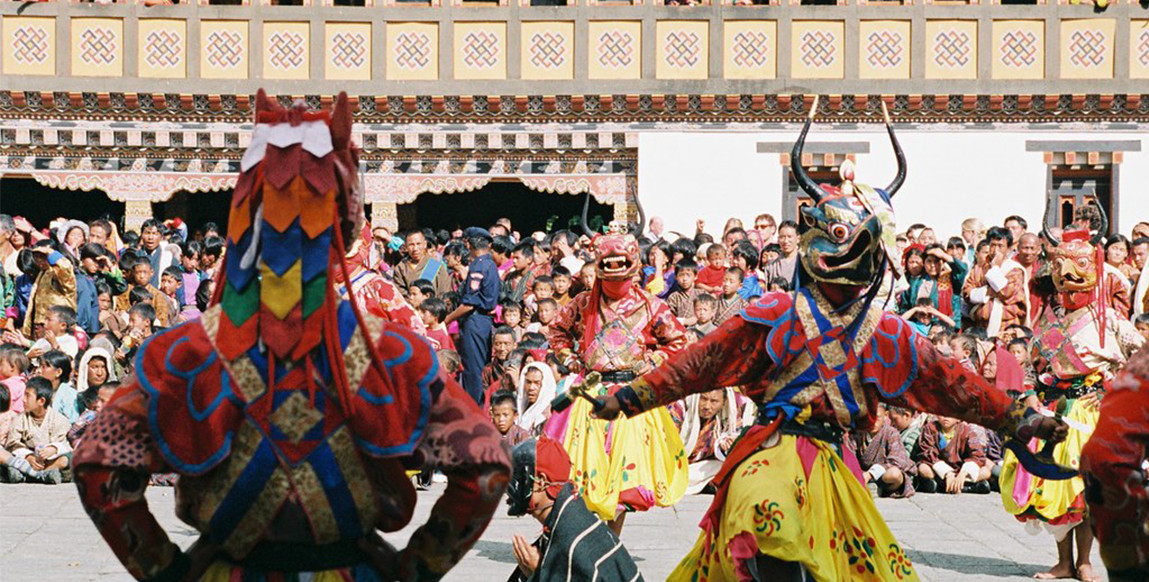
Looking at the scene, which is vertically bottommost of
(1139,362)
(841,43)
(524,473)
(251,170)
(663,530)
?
(663,530)

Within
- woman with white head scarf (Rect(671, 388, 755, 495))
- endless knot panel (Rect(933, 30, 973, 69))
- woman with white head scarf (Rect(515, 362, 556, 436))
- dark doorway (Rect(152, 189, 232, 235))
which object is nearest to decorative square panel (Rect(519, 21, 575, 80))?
dark doorway (Rect(152, 189, 232, 235))

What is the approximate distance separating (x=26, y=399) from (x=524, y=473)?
7524 millimetres

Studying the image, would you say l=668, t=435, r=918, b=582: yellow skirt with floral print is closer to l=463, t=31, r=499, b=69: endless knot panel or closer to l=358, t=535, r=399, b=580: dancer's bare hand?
l=358, t=535, r=399, b=580: dancer's bare hand

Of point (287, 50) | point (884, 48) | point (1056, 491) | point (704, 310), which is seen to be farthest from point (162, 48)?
point (1056, 491)

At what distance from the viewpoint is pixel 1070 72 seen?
22.1 meters

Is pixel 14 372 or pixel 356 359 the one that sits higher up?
pixel 356 359

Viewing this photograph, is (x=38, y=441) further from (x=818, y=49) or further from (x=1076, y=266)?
(x=818, y=49)

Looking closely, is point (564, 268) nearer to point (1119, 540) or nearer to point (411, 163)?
point (411, 163)

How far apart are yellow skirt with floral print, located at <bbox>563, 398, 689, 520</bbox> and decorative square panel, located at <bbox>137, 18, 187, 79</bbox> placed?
1378 centimetres

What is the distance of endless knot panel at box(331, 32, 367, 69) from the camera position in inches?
881

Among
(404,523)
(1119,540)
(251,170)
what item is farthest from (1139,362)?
(251,170)

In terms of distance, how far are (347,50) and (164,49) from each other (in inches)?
88.4

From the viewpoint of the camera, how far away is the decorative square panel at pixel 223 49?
2233 centimetres

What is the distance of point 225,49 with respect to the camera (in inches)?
881
